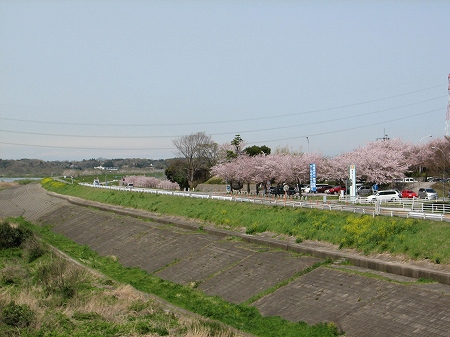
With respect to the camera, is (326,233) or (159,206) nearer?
(326,233)

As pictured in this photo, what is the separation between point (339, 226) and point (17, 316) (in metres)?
14.0

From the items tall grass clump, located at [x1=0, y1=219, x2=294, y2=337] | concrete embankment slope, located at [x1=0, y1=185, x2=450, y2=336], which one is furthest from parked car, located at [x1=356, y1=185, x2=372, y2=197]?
tall grass clump, located at [x1=0, y1=219, x2=294, y2=337]

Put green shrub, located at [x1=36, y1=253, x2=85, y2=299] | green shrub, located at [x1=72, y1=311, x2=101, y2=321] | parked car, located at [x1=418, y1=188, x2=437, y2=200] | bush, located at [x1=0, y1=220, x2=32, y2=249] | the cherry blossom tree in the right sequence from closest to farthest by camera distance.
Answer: green shrub, located at [x1=72, y1=311, x2=101, y2=321], green shrub, located at [x1=36, y1=253, x2=85, y2=299], bush, located at [x1=0, y1=220, x2=32, y2=249], parked car, located at [x1=418, y1=188, x2=437, y2=200], the cherry blossom tree

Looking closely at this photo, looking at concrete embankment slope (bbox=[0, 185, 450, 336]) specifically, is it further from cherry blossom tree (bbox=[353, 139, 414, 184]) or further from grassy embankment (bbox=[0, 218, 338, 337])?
cherry blossom tree (bbox=[353, 139, 414, 184])

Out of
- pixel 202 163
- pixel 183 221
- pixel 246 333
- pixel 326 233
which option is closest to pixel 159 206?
pixel 183 221

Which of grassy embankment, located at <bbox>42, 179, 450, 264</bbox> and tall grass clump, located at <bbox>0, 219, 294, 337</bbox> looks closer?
tall grass clump, located at <bbox>0, 219, 294, 337</bbox>

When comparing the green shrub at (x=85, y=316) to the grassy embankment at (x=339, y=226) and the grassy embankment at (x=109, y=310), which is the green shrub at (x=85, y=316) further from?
the grassy embankment at (x=339, y=226)

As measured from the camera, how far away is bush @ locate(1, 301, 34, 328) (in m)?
12.4

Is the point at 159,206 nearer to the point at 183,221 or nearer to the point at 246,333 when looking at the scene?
the point at 183,221

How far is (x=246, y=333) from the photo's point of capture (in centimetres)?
1453

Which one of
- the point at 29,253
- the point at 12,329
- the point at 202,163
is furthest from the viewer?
the point at 202,163

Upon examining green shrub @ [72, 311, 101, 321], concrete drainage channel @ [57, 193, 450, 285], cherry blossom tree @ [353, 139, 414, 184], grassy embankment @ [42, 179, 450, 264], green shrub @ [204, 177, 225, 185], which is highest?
cherry blossom tree @ [353, 139, 414, 184]

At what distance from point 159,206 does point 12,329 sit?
30.5 meters

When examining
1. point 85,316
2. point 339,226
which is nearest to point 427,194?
point 339,226
